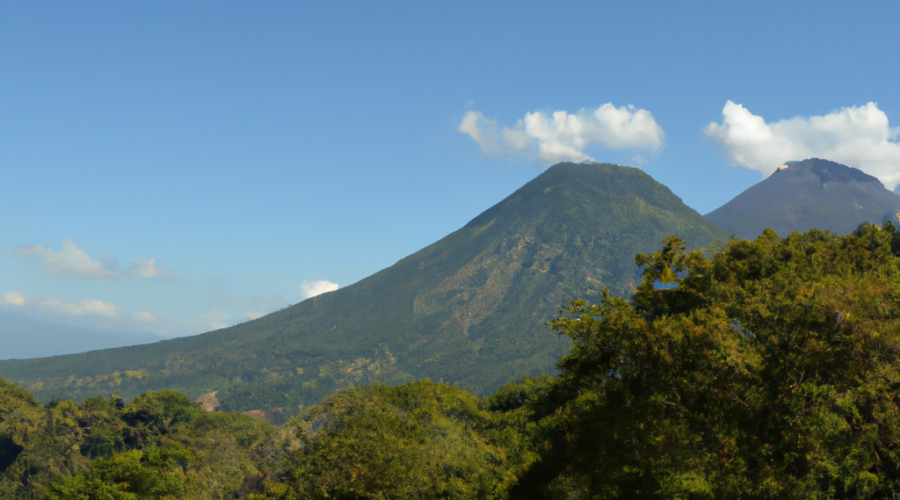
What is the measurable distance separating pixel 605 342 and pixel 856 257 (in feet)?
76.7

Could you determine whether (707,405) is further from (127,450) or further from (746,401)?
(127,450)

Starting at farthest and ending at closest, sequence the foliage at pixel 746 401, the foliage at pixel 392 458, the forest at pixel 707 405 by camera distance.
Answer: the foliage at pixel 392 458 → the forest at pixel 707 405 → the foliage at pixel 746 401

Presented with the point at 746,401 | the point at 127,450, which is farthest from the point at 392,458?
the point at 127,450

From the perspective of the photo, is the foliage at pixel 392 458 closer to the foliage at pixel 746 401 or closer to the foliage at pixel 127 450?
the foliage at pixel 127 450

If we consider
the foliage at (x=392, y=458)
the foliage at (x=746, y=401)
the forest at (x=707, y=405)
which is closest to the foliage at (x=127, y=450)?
the forest at (x=707, y=405)

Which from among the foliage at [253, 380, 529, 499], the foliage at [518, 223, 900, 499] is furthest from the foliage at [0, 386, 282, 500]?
the foliage at [518, 223, 900, 499]

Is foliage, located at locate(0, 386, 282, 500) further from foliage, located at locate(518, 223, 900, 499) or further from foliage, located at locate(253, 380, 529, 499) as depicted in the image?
foliage, located at locate(518, 223, 900, 499)

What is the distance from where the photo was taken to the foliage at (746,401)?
18078 millimetres

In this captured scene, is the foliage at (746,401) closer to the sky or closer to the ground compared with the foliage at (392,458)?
closer to the sky

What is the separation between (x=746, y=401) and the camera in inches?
746

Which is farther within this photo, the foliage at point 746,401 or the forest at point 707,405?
the forest at point 707,405

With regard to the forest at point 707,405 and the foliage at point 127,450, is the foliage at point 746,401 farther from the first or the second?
the foliage at point 127,450

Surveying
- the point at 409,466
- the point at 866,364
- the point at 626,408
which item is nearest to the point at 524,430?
the point at 409,466

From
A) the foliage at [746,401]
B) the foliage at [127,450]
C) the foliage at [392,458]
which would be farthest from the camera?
the foliage at [127,450]
